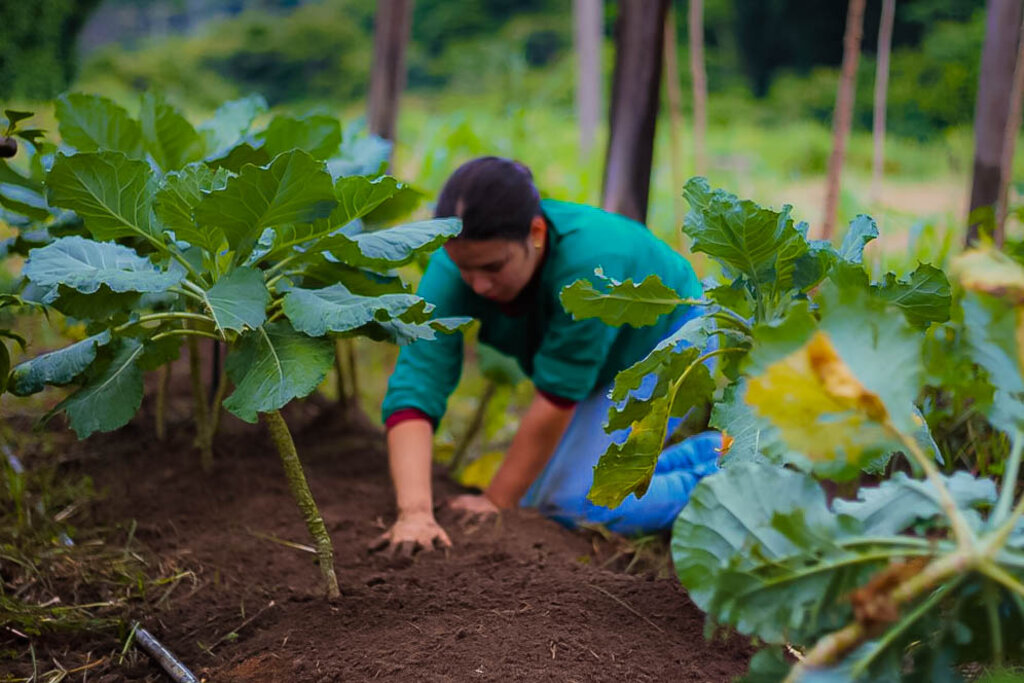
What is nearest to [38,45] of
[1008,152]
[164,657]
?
[164,657]

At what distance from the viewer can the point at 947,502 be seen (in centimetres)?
82

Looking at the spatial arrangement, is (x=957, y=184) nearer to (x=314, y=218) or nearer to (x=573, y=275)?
(x=573, y=275)

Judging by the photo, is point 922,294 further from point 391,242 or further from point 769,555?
point 391,242

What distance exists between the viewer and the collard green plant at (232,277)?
130 cm

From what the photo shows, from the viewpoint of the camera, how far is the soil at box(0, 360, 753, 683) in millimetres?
1393

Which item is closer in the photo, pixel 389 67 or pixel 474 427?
pixel 474 427

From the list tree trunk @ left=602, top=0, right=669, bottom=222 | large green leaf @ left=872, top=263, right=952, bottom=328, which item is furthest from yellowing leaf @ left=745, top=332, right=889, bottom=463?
tree trunk @ left=602, top=0, right=669, bottom=222

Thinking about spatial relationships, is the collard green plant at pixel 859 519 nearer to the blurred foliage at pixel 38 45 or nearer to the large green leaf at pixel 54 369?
the large green leaf at pixel 54 369

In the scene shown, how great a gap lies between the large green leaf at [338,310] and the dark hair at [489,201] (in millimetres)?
565

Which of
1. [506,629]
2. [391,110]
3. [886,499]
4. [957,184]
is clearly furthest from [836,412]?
[957,184]

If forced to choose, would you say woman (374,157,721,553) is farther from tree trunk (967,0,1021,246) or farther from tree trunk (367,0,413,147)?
tree trunk (367,0,413,147)

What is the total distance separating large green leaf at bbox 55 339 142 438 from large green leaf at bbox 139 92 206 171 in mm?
617

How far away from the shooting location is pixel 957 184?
7066 millimetres

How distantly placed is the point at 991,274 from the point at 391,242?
2.82 feet
